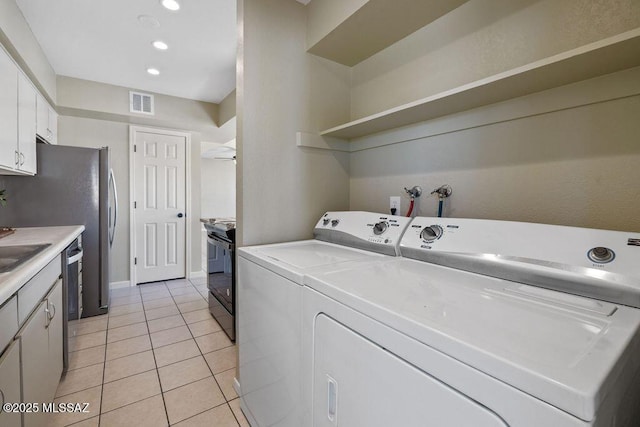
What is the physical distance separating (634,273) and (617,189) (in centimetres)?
43

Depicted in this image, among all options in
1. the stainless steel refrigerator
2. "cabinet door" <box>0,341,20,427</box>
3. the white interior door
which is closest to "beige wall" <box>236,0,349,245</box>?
"cabinet door" <box>0,341,20,427</box>

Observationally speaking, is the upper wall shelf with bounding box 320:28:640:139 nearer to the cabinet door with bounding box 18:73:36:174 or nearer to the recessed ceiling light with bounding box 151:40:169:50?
the recessed ceiling light with bounding box 151:40:169:50

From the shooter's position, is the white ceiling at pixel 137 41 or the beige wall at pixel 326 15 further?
the white ceiling at pixel 137 41

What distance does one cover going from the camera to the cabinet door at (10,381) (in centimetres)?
88

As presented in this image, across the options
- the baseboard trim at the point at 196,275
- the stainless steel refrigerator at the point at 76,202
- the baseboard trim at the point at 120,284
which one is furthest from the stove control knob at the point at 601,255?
the baseboard trim at the point at 120,284

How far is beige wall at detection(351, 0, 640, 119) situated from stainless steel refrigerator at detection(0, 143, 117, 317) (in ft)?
8.47

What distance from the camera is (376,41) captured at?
1.69 m

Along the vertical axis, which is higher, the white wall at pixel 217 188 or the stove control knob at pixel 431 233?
the white wall at pixel 217 188

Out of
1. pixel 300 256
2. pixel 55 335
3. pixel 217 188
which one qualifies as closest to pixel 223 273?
pixel 55 335

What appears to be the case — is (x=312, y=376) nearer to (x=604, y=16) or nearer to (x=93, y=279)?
(x=604, y=16)

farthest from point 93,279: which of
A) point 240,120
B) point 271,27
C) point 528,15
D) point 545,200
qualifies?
point 528,15

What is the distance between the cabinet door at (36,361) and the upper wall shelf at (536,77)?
1794mm

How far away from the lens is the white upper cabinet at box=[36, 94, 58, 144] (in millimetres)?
2510

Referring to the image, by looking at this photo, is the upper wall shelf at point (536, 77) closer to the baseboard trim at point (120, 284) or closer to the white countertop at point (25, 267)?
the white countertop at point (25, 267)
